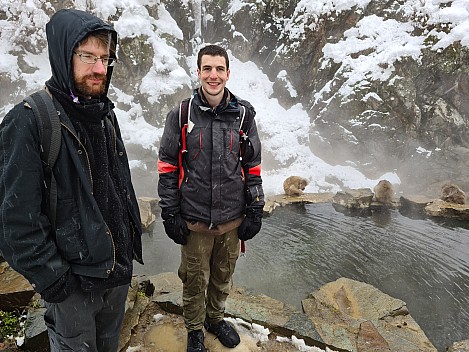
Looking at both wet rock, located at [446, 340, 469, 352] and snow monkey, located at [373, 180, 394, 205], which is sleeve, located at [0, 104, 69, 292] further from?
snow monkey, located at [373, 180, 394, 205]

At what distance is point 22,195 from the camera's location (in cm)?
133

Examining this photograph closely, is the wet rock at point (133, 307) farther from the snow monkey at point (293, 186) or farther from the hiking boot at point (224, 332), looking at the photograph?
the snow monkey at point (293, 186)

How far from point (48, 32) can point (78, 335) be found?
1531mm

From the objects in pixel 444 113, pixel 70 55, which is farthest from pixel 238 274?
pixel 444 113

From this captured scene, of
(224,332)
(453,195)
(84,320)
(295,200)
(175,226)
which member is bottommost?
(295,200)

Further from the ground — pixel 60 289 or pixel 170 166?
pixel 170 166

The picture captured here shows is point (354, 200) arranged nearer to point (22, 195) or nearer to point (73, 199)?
point (73, 199)

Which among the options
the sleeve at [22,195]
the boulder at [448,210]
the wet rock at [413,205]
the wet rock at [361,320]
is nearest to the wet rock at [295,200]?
the wet rock at [413,205]

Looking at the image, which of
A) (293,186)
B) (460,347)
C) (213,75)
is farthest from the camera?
(293,186)

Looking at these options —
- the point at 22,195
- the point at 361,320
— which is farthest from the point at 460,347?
the point at 22,195

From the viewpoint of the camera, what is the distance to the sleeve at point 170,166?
2.39 m

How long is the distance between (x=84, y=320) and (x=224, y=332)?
1.52 metres

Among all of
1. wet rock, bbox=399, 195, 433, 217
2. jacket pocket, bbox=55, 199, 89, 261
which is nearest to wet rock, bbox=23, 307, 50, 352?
jacket pocket, bbox=55, 199, 89, 261

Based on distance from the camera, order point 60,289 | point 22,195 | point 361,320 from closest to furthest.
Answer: point 22,195
point 60,289
point 361,320
